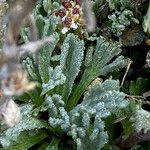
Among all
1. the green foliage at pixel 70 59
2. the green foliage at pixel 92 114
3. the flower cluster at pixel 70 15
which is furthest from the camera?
the flower cluster at pixel 70 15

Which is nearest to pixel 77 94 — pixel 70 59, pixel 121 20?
pixel 70 59

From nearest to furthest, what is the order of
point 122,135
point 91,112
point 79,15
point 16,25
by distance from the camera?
1. point 16,25
2. point 91,112
3. point 122,135
4. point 79,15

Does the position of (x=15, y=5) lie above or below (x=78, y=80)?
above

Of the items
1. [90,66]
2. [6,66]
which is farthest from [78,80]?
[6,66]

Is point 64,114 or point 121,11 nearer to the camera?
point 64,114

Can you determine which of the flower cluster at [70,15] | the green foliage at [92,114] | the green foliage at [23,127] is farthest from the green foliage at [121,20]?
the green foliage at [23,127]

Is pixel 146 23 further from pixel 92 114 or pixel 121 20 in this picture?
pixel 92 114

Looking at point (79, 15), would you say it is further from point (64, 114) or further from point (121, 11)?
point (64, 114)

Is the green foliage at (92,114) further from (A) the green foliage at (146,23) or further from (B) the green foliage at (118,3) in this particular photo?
(B) the green foliage at (118,3)

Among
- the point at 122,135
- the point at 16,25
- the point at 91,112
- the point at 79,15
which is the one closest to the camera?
the point at 16,25
